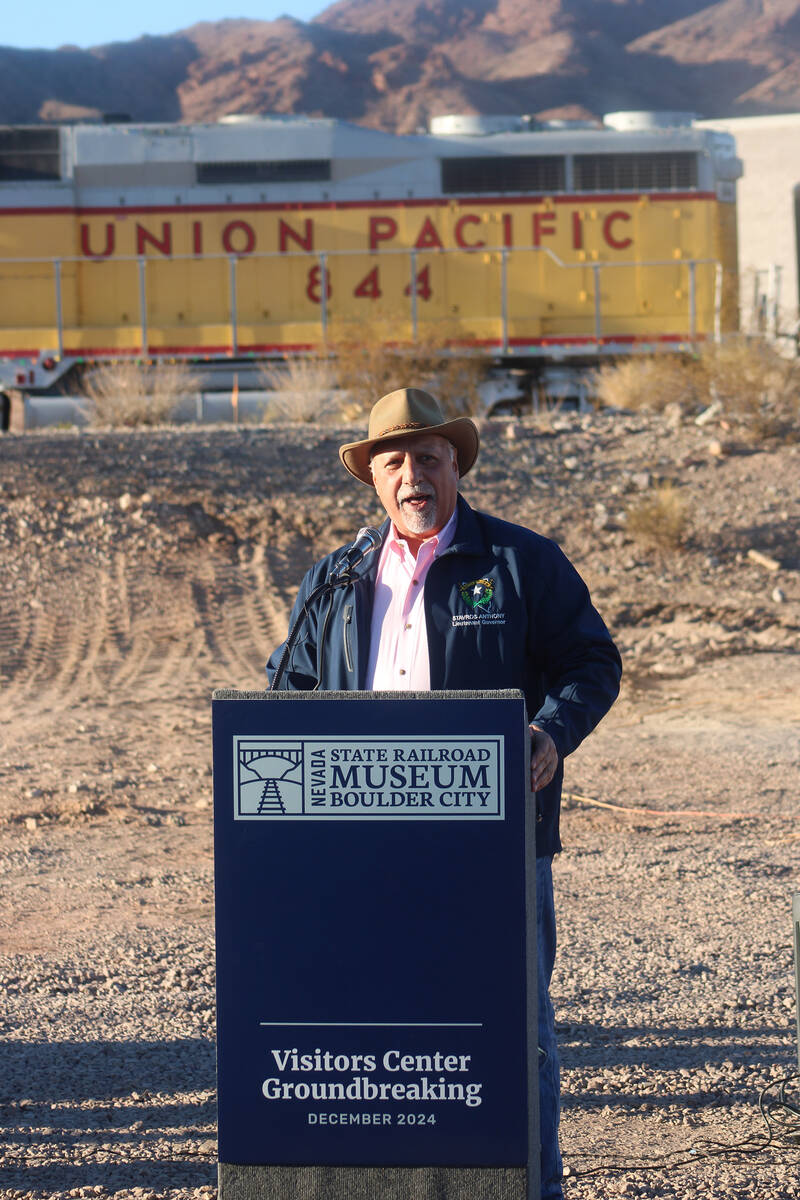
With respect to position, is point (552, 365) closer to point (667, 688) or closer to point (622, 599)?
point (622, 599)

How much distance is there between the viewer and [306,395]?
1877cm

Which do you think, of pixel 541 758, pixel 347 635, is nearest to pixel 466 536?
pixel 347 635

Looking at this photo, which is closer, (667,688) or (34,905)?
(34,905)

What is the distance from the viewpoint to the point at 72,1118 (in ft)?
14.2

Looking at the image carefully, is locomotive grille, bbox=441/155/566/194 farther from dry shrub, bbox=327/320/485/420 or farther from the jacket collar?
the jacket collar

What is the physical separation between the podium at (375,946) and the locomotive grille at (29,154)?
1987cm

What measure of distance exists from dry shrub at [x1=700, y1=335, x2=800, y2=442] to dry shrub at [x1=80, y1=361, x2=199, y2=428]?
725 cm

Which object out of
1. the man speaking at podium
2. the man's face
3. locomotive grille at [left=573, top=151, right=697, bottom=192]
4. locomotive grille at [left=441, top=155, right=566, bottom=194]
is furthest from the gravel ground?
locomotive grille at [left=573, top=151, right=697, bottom=192]

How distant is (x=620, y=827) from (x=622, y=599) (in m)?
5.95

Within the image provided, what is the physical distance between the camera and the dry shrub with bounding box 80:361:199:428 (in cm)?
1881

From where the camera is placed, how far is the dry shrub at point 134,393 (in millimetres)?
18812

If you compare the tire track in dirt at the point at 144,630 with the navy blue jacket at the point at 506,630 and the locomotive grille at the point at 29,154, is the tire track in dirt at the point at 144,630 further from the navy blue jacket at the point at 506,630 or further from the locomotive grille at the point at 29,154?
the locomotive grille at the point at 29,154

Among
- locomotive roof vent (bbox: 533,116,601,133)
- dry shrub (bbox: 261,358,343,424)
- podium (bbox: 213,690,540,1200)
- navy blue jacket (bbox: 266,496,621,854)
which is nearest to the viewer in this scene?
podium (bbox: 213,690,540,1200)

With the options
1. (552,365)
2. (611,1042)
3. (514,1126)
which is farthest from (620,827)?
(552,365)
